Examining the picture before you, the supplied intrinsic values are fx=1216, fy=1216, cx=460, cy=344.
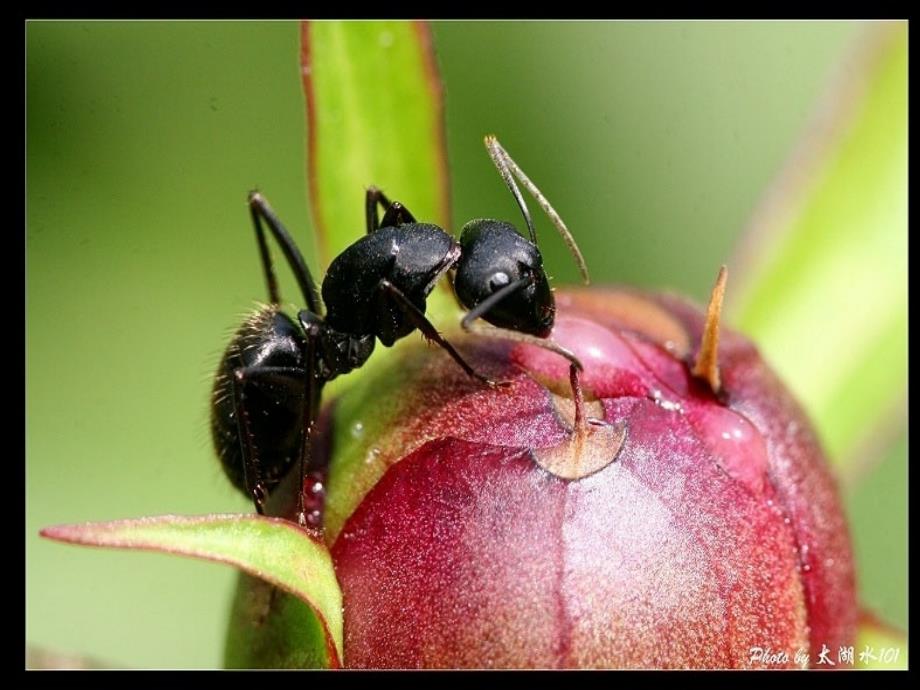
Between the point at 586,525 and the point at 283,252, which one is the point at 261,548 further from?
the point at 283,252

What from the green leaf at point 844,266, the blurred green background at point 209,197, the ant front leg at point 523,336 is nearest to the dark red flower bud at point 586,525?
the ant front leg at point 523,336

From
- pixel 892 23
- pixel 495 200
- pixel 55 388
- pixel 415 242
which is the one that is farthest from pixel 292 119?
pixel 892 23

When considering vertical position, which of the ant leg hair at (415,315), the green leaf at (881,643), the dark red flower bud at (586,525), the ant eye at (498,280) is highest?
the ant eye at (498,280)

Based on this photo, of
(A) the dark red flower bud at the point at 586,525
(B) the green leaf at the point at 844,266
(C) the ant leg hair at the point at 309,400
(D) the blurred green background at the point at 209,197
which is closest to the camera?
(A) the dark red flower bud at the point at 586,525

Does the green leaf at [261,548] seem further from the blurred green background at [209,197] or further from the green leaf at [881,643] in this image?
the blurred green background at [209,197]

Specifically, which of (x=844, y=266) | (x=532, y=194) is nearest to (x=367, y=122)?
(x=532, y=194)

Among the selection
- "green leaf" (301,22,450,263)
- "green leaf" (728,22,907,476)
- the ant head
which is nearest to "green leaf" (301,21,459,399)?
"green leaf" (301,22,450,263)

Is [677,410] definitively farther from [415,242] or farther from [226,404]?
[226,404]

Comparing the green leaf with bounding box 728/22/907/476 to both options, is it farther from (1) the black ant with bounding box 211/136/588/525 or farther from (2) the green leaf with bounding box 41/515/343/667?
(2) the green leaf with bounding box 41/515/343/667
